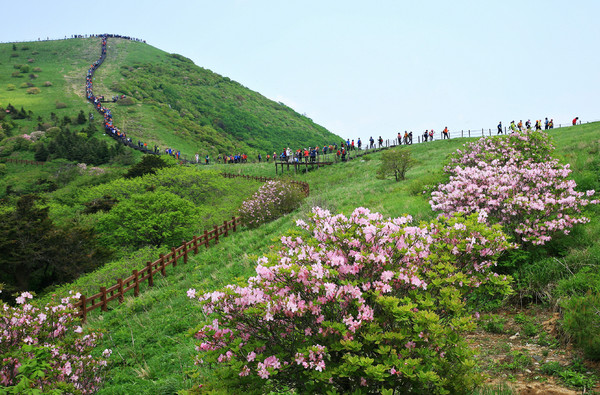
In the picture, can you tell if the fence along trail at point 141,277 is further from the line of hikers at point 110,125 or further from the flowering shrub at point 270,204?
the line of hikers at point 110,125

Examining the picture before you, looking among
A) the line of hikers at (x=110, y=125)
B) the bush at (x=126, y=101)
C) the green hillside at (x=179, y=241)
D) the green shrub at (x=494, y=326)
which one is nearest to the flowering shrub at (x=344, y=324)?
the green hillside at (x=179, y=241)

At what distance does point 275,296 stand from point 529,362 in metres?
A: 4.26

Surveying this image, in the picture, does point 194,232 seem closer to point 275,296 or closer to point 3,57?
point 275,296

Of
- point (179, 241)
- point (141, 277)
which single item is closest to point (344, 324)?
point (141, 277)

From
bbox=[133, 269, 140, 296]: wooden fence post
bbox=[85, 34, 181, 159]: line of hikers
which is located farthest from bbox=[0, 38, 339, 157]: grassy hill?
bbox=[133, 269, 140, 296]: wooden fence post

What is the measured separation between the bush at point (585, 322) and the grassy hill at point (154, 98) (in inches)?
2550

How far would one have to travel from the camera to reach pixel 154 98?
312 ft

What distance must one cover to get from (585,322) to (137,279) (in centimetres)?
1268

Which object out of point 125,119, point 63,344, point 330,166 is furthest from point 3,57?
point 63,344

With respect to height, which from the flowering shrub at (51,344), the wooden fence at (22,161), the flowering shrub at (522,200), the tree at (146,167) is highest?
the wooden fence at (22,161)

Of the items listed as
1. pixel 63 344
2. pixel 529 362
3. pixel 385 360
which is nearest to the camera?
pixel 385 360

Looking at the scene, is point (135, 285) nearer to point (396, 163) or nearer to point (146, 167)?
point (396, 163)

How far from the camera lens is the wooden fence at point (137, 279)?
10430 millimetres

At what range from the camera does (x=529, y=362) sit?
506 centimetres
